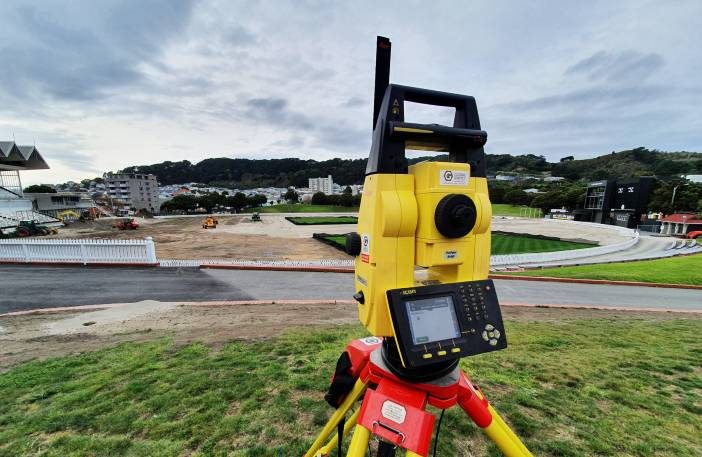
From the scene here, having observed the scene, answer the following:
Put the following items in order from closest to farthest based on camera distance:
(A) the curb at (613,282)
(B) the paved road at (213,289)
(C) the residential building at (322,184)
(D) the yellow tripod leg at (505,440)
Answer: (D) the yellow tripod leg at (505,440)
(B) the paved road at (213,289)
(A) the curb at (613,282)
(C) the residential building at (322,184)

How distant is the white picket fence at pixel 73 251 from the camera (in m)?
11.9

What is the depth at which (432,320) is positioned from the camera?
1335 millimetres

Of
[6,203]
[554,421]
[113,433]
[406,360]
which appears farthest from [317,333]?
[6,203]

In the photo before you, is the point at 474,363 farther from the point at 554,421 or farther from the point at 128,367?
the point at 128,367

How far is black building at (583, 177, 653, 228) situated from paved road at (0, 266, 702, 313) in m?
47.9

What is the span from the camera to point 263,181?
186 metres

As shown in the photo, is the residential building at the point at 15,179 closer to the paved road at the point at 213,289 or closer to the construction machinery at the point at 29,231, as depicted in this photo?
the construction machinery at the point at 29,231

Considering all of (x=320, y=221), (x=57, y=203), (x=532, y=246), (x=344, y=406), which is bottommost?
(x=320, y=221)

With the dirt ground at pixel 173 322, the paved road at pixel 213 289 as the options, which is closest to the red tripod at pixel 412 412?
the dirt ground at pixel 173 322

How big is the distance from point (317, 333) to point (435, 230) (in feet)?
14.0

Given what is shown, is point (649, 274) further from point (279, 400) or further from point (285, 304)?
point (279, 400)

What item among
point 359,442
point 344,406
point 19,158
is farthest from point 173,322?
point 19,158

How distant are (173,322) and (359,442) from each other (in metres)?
6.13

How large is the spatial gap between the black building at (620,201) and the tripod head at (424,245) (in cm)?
6199
